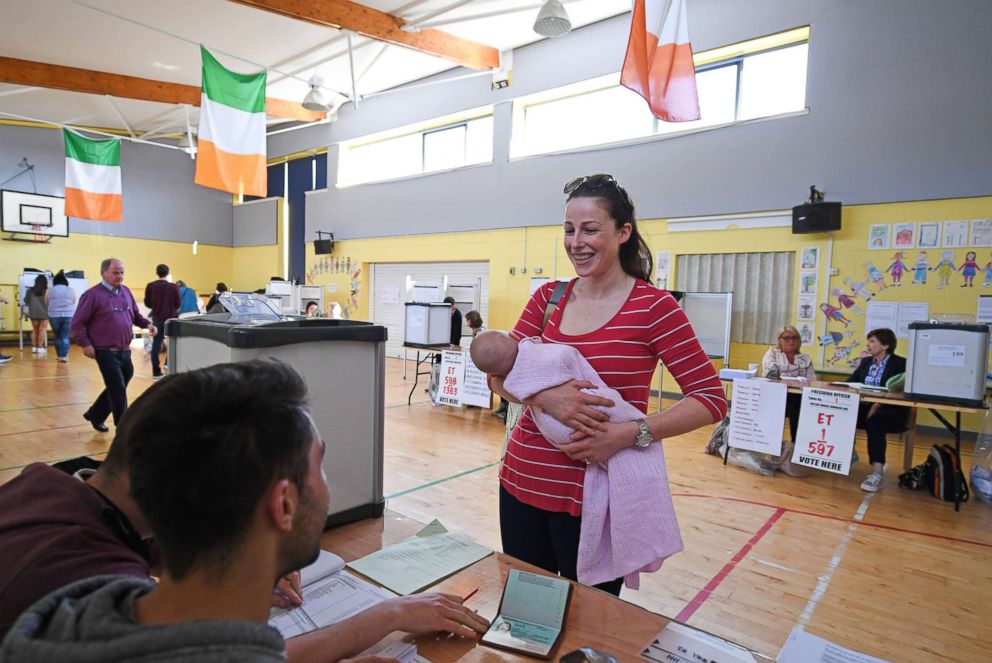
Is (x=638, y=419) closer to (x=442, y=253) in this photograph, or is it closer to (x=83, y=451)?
(x=83, y=451)

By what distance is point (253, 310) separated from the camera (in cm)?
184

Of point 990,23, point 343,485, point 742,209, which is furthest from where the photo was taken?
point 742,209

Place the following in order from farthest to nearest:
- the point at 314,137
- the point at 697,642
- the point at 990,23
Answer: the point at 314,137 → the point at 990,23 → the point at 697,642

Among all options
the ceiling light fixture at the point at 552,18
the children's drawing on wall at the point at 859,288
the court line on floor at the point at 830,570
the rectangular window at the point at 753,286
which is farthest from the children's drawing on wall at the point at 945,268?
the ceiling light fixture at the point at 552,18

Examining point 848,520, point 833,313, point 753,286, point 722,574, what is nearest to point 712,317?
point 753,286

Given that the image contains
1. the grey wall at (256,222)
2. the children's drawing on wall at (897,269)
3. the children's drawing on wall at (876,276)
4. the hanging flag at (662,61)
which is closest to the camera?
the hanging flag at (662,61)

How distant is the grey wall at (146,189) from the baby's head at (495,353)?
15357 millimetres

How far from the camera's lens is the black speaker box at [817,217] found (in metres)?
6.21

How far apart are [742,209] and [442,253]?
5460 millimetres

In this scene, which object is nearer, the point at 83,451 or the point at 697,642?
the point at 697,642

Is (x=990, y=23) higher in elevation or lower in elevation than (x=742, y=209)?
higher

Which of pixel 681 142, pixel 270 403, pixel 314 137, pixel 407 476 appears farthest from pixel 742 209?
pixel 314 137

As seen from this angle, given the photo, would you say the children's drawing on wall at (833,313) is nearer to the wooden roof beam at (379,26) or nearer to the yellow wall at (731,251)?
the yellow wall at (731,251)

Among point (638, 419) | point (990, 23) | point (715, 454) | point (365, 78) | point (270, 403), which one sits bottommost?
point (715, 454)
